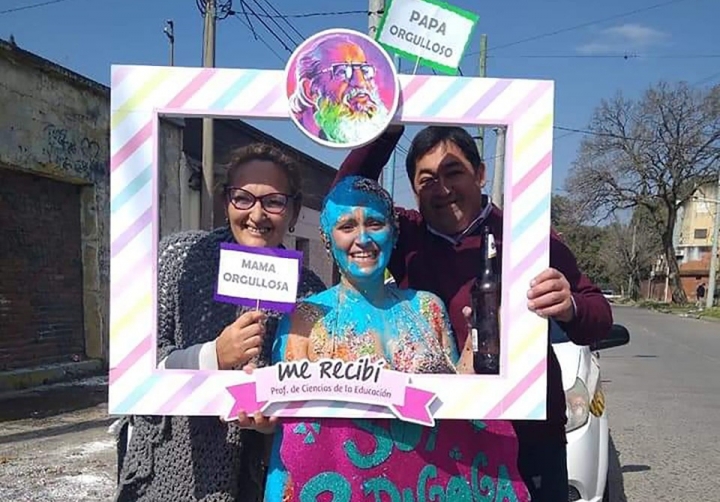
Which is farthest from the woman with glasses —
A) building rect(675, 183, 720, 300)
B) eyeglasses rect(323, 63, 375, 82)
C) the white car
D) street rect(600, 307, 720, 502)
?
building rect(675, 183, 720, 300)

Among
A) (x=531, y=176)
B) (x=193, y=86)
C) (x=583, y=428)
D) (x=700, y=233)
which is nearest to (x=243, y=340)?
(x=193, y=86)

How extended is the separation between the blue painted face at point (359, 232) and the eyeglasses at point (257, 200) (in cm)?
23

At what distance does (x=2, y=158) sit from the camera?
8250mm

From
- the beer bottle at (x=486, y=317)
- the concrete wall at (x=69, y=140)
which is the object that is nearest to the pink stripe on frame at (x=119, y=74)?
the beer bottle at (x=486, y=317)

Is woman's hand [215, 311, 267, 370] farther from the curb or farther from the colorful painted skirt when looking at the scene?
the curb

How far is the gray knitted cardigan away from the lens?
79.6 inches

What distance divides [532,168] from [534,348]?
0.49 meters

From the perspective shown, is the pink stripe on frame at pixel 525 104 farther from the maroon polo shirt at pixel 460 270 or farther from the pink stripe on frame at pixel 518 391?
the pink stripe on frame at pixel 518 391

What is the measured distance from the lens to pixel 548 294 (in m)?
1.91

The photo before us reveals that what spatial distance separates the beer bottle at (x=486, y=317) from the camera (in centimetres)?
197

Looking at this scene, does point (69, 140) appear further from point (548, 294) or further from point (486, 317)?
point (548, 294)

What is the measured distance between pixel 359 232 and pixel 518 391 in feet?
2.01

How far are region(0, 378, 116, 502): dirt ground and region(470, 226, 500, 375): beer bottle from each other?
146 inches

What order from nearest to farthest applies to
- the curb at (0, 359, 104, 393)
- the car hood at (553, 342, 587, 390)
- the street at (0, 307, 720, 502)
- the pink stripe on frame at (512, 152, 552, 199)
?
the pink stripe on frame at (512, 152, 552, 199)
the car hood at (553, 342, 587, 390)
the street at (0, 307, 720, 502)
the curb at (0, 359, 104, 393)
